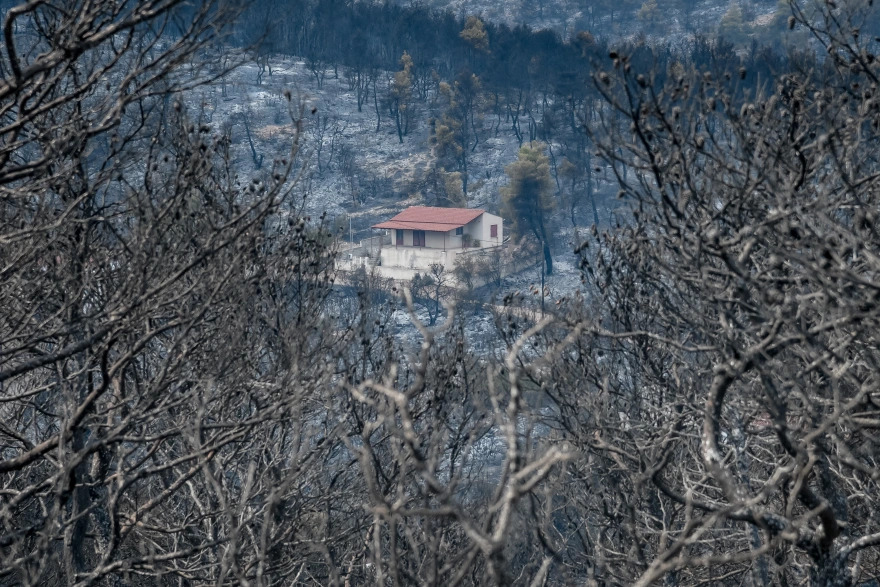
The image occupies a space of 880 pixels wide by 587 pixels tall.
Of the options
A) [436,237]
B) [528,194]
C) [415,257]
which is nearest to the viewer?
[415,257]

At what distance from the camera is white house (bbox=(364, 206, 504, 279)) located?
5450 cm

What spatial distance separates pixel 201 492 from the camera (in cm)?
1049

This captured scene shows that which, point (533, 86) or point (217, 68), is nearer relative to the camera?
point (217, 68)

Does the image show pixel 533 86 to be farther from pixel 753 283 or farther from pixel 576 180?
pixel 753 283

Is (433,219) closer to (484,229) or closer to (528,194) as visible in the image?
(484,229)

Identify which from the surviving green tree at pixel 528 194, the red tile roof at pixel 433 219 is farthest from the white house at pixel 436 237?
the surviving green tree at pixel 528 194

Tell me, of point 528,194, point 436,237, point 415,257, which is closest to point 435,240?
point 436,237

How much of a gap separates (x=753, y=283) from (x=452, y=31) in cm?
8260

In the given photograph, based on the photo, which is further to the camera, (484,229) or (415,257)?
(484,229)

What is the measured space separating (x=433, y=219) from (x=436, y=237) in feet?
5.60

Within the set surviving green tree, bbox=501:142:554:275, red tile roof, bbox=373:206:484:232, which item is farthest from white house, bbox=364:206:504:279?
surviving green tree, bbox=501:142:554:275

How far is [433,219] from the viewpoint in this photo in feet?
186

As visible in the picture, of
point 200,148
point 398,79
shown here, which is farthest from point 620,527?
point 398,79

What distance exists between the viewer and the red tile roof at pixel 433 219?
182ft
